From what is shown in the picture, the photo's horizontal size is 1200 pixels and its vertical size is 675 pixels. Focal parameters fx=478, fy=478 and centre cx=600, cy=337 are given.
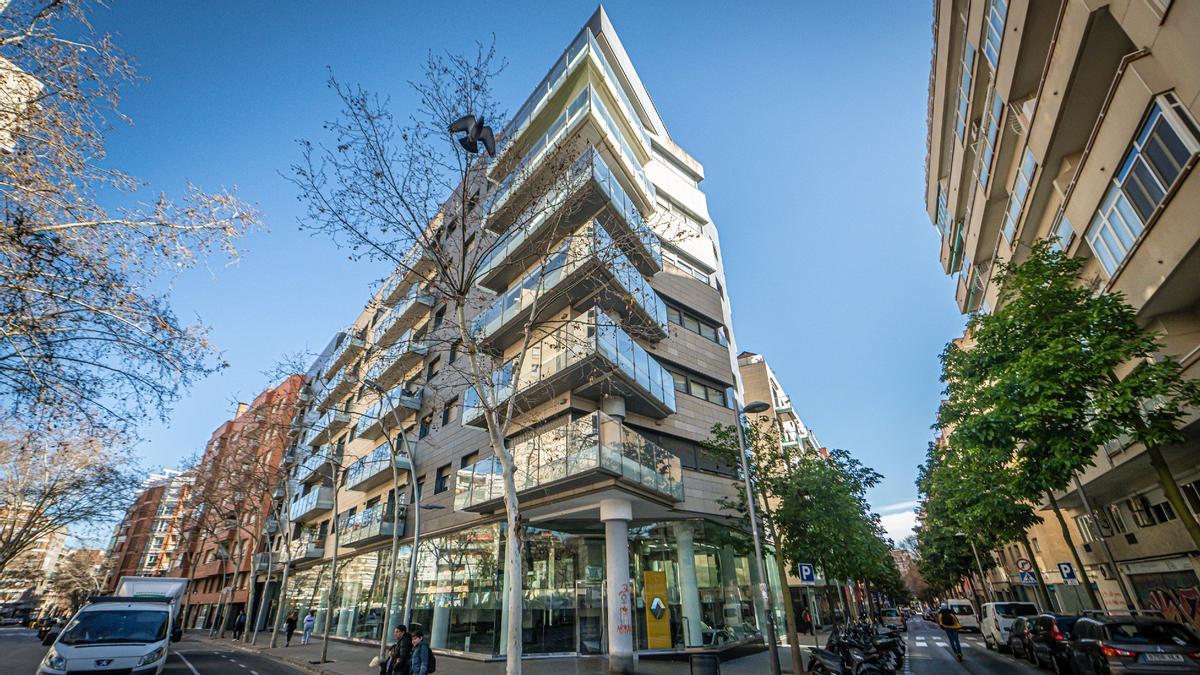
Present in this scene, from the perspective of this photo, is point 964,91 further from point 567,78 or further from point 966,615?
point 966,615

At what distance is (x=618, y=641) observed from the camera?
13477 millimetres

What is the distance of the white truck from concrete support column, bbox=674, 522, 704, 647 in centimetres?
1407

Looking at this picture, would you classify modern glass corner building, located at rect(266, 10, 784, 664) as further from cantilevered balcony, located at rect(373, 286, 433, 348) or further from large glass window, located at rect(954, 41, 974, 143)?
large glass window, located at rect(954, 41, 974, 143)

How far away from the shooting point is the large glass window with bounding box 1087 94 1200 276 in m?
8.66

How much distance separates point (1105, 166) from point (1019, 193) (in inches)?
265

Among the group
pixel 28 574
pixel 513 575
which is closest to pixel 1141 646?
pixel 513 575

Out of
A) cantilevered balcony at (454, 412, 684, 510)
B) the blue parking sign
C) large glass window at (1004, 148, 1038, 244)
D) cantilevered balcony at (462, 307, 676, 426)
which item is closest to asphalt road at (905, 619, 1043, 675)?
the blue parking sign

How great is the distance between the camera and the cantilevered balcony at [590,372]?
15156mm

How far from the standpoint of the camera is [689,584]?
16.8 m

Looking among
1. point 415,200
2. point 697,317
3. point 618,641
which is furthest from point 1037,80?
point 618,641

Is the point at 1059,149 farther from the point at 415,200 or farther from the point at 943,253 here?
the point at 943,253

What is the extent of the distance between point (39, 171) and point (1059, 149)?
21.7 meters

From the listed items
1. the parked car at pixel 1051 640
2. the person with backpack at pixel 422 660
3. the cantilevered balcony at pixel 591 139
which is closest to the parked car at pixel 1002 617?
the parked car at pixel 1051 640

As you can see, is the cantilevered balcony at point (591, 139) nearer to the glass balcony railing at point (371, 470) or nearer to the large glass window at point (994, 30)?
the large glass window at point (994, 30)
